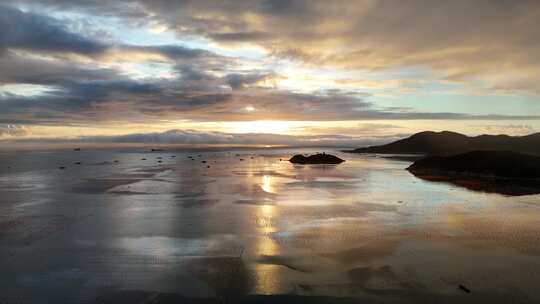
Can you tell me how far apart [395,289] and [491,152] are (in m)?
62.5

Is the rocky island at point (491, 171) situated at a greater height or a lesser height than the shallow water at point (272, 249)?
greater

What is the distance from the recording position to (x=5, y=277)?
15.6 metres

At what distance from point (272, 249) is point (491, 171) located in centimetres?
5455

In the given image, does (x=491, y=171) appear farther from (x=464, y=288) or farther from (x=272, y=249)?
(x=464, y=288)

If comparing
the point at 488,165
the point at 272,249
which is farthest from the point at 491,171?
the point at 272,249

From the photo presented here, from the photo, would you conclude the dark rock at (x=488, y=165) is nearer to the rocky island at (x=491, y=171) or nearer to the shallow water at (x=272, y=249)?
the rocky island at (x=491, y=171)

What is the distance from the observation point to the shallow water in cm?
1437

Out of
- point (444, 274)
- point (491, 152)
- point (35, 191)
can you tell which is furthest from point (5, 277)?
point (491, 152)

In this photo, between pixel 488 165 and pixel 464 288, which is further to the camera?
pixel 488 165

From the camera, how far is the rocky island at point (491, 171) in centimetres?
4765

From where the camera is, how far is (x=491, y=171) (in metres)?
61.2

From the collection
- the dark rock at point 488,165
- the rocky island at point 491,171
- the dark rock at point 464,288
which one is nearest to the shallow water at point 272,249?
the dark rock at point 464,288

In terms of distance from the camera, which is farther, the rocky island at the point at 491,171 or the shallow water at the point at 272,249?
the rocky island at the point at 491,171

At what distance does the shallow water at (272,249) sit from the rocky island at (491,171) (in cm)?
1264
